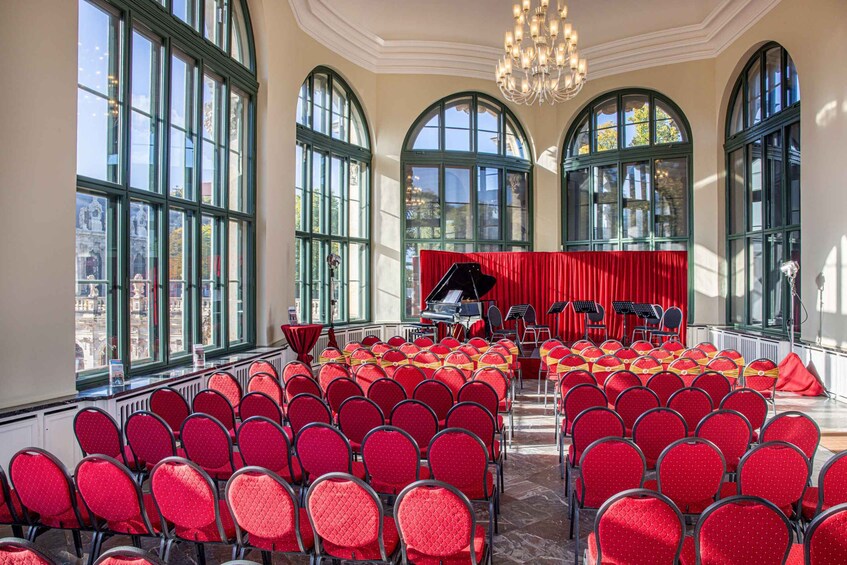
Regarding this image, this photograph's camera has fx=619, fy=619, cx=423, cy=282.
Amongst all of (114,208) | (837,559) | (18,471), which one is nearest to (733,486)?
(837,559)

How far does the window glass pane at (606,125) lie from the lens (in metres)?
16.1

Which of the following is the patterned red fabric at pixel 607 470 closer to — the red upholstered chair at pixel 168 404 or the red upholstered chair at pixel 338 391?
the red upholstered chair at pixel 338 391

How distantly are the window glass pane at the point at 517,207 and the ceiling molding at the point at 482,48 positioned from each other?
9.20ft

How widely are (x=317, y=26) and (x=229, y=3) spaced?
11.4 ft

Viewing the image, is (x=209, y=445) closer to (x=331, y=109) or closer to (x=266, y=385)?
(x=266, y=385)

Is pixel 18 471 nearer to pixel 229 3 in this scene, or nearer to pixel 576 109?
pixel 229 3

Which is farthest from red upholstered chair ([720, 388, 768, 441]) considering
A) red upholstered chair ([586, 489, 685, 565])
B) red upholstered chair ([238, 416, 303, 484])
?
red upholstered chair ([238, 416, 303, 484])

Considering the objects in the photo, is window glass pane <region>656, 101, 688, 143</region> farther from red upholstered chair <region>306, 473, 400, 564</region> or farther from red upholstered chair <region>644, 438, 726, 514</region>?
red upholstered chair <region>306, 473, 400, 564</region>

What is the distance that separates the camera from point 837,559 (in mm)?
2691

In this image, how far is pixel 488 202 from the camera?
1650 cm

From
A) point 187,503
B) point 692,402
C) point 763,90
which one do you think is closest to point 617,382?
point 692,402

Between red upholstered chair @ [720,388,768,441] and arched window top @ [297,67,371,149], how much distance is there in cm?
1008

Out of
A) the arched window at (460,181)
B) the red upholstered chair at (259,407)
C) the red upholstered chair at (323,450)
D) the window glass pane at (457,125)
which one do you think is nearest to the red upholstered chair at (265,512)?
the red upholstered chair at (323,450)

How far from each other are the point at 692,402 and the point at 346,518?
3566mm
